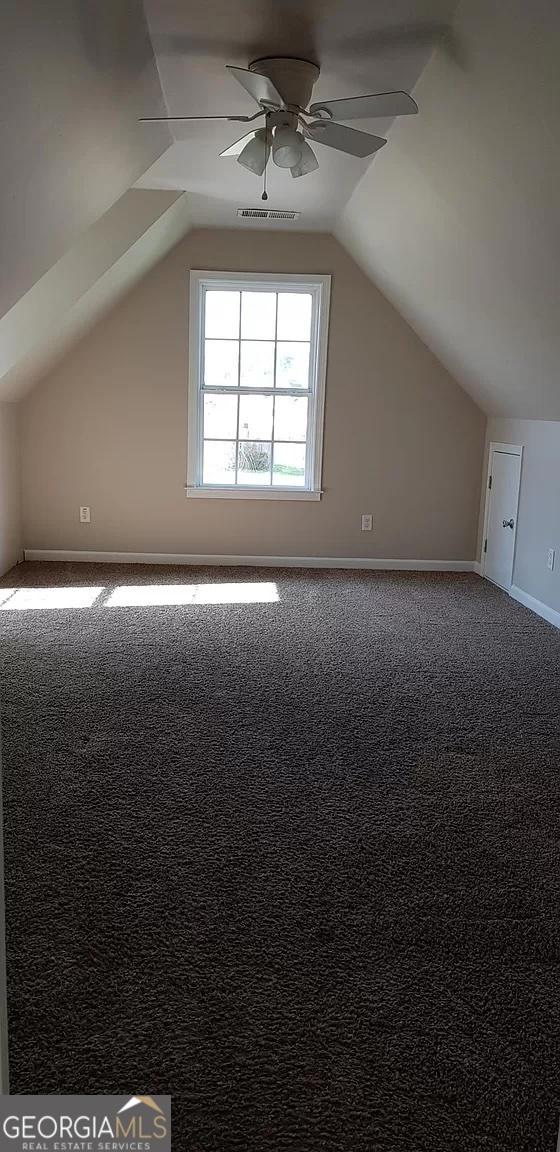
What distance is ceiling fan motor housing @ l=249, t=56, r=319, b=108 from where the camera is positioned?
3.30 metres

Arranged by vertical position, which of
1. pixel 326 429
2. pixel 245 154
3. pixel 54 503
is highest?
pixel 245 154

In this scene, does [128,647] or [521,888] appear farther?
[128,647]

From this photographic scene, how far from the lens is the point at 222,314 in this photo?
6.60 m

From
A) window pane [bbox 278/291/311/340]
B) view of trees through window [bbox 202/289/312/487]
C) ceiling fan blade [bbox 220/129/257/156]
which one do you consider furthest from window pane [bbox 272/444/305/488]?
ceiling fan blade [bbox 220/129/257/156]

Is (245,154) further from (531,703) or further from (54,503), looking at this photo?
(54,503)

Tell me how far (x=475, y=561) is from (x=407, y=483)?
0.83 m

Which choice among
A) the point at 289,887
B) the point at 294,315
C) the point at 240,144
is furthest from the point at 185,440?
the point at 289,887

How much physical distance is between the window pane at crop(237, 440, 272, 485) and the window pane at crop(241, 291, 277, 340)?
0.81 metres

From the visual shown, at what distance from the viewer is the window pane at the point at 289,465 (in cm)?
678

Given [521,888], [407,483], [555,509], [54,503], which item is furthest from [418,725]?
[54,503]

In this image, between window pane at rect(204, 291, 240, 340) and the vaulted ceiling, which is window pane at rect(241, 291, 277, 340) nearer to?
window pane at rect(204, 291, 240, 340)

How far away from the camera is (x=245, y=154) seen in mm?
3584

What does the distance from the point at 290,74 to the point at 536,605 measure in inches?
137

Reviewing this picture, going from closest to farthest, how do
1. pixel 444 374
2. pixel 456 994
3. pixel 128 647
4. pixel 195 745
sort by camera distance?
pixel 456 994, pixel 195 745, pixel 128 647, pixel 444 374
